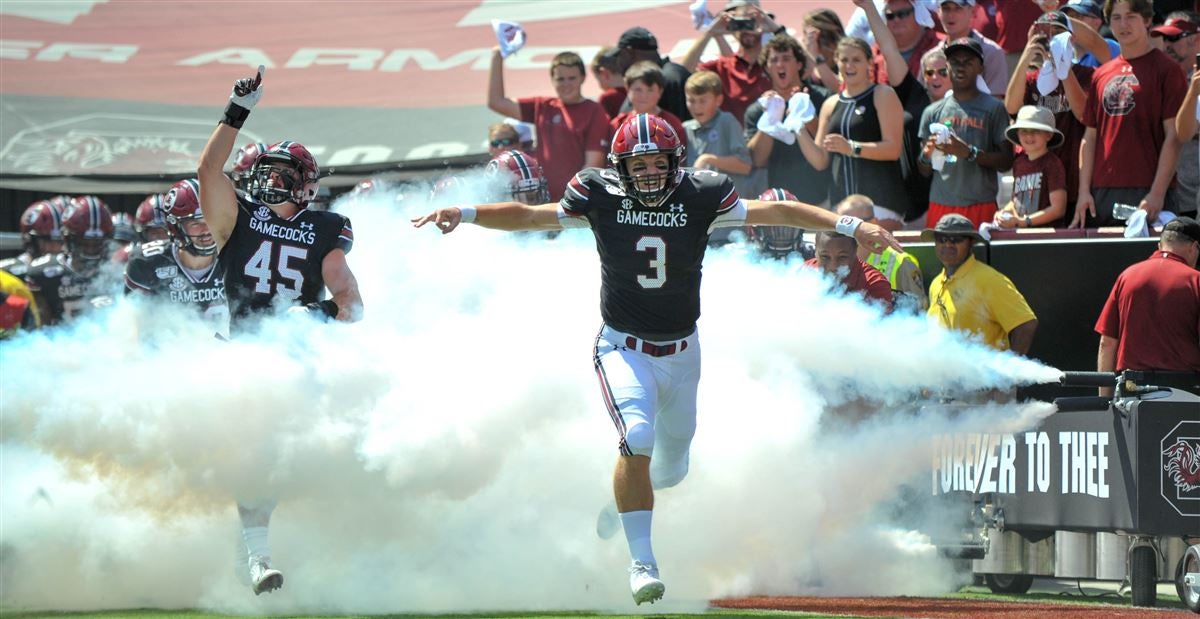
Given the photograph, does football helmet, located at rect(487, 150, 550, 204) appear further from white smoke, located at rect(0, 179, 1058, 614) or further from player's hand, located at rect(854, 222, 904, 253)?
player's hand, located at rect(854, 222, 904, 253)

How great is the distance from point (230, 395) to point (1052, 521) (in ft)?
16.0

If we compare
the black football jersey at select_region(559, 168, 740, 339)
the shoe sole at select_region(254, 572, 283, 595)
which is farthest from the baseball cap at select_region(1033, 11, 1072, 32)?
the shoe sole at select_region(254, 572, 283, 595)

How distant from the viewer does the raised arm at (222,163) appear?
809cm

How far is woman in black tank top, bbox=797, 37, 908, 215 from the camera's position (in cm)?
1150

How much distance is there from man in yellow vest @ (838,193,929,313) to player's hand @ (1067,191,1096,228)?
1.16 m

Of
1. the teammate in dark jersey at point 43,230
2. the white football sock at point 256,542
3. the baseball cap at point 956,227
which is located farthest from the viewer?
the teammate in dark jersey at point 43,230

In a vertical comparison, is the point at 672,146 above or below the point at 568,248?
above

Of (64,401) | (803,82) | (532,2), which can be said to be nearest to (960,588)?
(803,82)

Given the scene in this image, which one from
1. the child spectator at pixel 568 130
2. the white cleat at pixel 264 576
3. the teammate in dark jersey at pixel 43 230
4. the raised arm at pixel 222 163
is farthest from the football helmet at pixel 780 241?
the teammate in dark jersey at pixel 43 230

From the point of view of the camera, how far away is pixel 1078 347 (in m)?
10.6

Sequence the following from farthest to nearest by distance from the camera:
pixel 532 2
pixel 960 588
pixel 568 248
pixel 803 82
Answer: pixel 532 2
pixel 803 82
pixel 568 248
pixel 960 588

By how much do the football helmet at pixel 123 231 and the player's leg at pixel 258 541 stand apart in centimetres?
870

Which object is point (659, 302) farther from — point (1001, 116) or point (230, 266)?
point (1001, 116)

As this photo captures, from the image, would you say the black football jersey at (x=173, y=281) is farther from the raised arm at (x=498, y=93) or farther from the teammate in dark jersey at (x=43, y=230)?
the teammate in dark jersey at (x=43, y=230)
